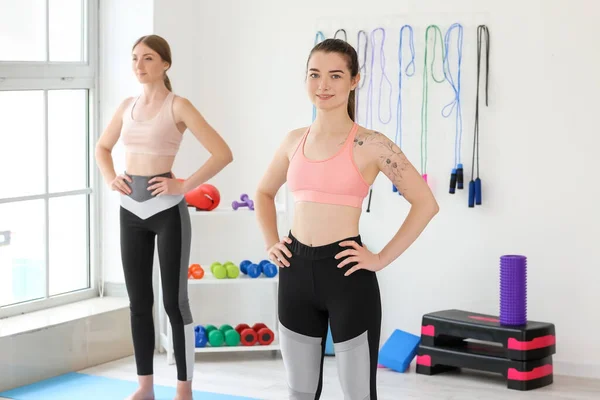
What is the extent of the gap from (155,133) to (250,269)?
50.8 inches

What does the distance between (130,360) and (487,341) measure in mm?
1807

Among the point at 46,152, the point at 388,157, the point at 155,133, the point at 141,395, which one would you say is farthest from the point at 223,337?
the point at 388,157

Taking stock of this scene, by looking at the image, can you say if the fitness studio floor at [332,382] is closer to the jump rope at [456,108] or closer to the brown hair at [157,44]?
the jump rope at [456,108]

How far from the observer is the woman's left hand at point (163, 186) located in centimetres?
364

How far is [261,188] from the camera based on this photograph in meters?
2.77

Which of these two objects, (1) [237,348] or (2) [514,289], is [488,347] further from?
(1) [237,348]

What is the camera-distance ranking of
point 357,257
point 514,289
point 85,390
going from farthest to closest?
point 514,289
point 85,390
point 357,257

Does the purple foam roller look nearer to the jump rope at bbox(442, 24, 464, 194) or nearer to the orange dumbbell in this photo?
the jump rope at bbox(442, 24, 464, 194)

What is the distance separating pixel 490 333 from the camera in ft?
14.2

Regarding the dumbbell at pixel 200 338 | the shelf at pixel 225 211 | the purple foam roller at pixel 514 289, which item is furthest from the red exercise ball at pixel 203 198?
the purple foam roller at pixel 514 289

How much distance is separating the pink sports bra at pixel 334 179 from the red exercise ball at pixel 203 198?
2090 mm

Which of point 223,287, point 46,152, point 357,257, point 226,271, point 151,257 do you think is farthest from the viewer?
point 223,287

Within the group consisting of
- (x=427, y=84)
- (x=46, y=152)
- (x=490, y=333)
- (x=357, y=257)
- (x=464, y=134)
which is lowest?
(x=490, y=333)

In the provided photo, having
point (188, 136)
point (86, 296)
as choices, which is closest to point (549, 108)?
point (188, 136)
